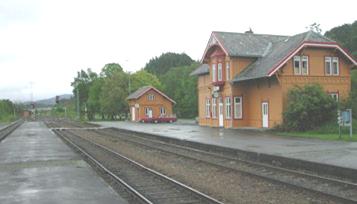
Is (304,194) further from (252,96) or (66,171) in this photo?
(252,96)

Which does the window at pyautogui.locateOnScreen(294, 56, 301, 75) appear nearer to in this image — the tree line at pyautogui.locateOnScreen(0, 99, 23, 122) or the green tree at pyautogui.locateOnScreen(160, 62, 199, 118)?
the green tree at pyautogui.locateOnScreen(160, 62, 199, 118)

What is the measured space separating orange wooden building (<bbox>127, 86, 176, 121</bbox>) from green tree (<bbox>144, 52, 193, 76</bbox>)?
64.4m

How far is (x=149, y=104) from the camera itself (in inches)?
2995

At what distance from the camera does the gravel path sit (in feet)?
36.2

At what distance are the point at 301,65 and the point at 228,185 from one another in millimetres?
24431

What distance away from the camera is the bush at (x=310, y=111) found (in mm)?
31547

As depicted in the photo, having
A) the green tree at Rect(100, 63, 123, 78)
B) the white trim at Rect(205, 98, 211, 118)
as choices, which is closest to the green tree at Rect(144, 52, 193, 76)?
the green tree at Rect(100, 63, 123, 78)

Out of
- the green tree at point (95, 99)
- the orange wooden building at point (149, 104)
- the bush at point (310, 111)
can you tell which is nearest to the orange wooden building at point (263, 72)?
the bush at point (310, 111)

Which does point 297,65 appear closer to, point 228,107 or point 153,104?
point 228,107

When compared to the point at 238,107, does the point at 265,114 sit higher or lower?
lower

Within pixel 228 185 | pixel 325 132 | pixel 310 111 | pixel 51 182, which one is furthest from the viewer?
pixel 310 111

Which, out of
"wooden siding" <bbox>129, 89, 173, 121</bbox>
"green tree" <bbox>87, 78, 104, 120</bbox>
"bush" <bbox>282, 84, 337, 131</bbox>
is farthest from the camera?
"green tree" <bbox>87, 78, 104, 120</bbox>

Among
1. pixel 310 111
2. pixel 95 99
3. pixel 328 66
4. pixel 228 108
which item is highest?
pixel 328 66

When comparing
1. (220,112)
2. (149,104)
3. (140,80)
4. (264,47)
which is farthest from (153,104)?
(264,47)
